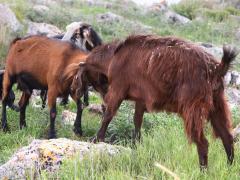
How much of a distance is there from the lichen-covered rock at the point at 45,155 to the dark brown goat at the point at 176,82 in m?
0.76

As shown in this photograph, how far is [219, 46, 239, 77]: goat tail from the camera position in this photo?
536 centimetres

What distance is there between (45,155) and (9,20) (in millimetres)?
10112

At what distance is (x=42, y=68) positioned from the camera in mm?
8633

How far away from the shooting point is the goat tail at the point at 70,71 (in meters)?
7.82

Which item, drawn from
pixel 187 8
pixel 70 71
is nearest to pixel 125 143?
pixel 70 71

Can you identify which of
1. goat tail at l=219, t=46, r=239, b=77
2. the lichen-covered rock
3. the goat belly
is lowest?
the goat belly

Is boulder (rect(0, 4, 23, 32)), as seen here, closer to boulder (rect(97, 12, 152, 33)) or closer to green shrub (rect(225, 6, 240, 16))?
boulder (rect(97, 12, 152, 33))

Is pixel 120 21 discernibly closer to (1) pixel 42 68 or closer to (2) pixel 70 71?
(1) pixel 42 68

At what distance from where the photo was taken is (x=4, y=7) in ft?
51.3

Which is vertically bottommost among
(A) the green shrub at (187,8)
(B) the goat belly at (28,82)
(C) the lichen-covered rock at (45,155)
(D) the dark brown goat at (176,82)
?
(A) the green shrub at (187,8)

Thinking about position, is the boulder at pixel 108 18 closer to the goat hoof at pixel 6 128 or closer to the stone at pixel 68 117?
the stone at pixel 68 117

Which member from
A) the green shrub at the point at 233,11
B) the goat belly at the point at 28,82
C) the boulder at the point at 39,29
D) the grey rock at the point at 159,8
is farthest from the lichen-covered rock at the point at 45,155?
the green shrub at the point at 233,11

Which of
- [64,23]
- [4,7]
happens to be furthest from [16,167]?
[64,23]

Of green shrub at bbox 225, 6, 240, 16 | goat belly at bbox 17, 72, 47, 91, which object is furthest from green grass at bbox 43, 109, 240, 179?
green shrub at bbox 225, 6, 240, 16
